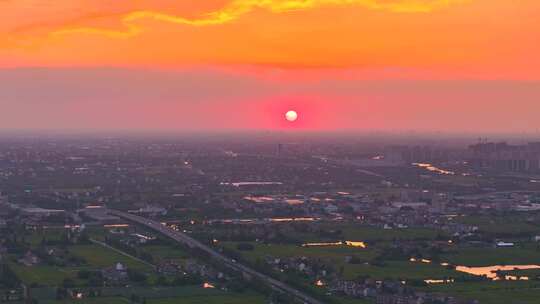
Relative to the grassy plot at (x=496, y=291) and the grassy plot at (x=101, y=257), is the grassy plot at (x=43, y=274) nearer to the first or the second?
the grassy plot at (x=101, y=257)

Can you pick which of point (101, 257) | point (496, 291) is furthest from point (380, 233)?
point (496, 291)

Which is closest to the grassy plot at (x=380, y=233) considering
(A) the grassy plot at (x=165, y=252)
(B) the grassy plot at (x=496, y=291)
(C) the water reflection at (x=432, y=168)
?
(A) the grassy plot at (x=165, y=252)

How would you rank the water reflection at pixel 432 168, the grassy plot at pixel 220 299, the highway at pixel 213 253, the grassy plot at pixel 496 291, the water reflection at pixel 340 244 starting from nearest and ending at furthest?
the grassy plot at pixel 220 299 → the grassy plot at pixel 496 291 → the highway at pixel 213 253 → the water reflection at pixel 340 244 → the water reflection at pixel 432 168

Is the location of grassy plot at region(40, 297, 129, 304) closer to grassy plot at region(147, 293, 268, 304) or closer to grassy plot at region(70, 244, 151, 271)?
grassy plot at region(147, 293, 268, 304)

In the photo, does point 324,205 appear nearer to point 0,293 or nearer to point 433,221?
point 433,221

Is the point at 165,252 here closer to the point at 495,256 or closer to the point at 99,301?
the point at 99,301

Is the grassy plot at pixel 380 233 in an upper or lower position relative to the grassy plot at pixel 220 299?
upper

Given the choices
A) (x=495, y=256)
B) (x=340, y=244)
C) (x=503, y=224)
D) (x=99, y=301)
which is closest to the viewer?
(x=99, y=301)

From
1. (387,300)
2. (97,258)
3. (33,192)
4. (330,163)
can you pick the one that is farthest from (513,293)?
(330,163)

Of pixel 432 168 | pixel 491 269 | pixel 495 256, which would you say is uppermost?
pixel 432 168
